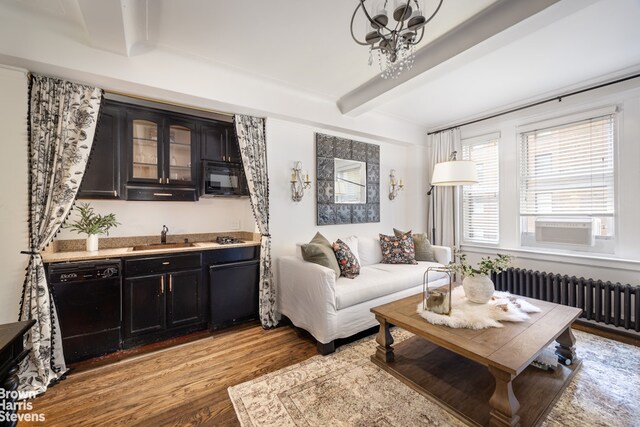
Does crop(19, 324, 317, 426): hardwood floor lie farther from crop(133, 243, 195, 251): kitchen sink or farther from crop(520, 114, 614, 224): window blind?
crop(520, 114, 614, 224): window blind

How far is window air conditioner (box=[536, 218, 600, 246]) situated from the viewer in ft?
10.1

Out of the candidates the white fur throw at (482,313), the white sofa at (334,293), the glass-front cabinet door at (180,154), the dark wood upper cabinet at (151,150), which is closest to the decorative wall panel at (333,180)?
the white sofa at (334,293)

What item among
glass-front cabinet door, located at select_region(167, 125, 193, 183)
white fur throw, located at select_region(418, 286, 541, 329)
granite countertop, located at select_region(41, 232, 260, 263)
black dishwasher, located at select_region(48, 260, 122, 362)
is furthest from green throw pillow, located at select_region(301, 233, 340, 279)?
black dishwasher, located at select_region(48, 260, 122, 362)

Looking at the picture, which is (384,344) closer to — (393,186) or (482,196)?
(393,186)

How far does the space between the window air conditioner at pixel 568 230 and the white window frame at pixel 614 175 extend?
0.08m

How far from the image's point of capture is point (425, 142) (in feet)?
15.9

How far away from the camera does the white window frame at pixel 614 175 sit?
293 cm

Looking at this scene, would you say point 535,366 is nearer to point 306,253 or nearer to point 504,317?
point 504,317

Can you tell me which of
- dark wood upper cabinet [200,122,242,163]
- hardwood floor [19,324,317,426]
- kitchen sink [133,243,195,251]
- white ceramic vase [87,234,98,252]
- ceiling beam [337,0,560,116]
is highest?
ceiling beam [337,0,560,116]

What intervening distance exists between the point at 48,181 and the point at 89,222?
0.53 m

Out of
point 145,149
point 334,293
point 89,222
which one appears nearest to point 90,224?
point 89,222

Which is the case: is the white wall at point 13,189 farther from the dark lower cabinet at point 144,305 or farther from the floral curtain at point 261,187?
the floral curtain at point 261,187

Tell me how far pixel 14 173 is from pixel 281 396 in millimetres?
2727

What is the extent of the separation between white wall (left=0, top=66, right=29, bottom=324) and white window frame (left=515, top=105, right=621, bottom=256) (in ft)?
17.8
